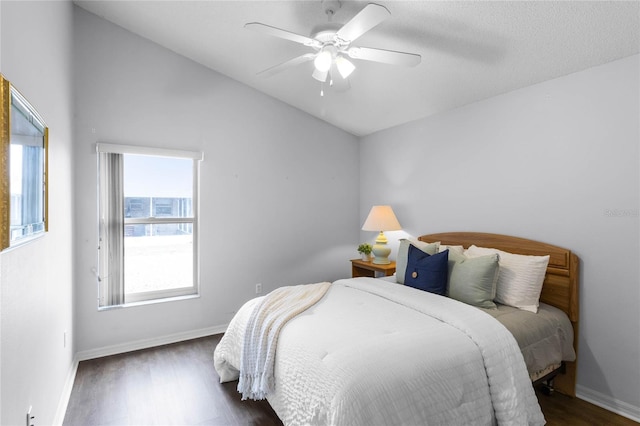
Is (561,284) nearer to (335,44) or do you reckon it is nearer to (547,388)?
(547,388)

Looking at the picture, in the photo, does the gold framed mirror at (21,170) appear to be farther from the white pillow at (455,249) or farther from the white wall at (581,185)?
the white wall at (581,185)

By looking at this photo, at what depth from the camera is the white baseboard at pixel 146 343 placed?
10.1ft

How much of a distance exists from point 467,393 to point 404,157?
9.26 feet

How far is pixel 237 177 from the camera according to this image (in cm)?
382

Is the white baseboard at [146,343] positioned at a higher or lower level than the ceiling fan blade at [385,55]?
lower

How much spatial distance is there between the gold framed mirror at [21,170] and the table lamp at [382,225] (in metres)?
2.95

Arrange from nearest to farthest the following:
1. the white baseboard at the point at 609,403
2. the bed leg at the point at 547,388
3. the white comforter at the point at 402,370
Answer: the white comforter at the point at 402,370 → the white baseboard at the point at 609,403 → the bed leg at the point at 547,388

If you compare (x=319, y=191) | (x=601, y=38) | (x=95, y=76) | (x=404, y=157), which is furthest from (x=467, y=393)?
(x=95, y=76)

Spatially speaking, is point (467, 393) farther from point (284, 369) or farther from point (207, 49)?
point (207, 49)

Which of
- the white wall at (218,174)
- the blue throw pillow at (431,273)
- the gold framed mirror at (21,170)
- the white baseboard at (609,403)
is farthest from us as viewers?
the white wall at (218,174)

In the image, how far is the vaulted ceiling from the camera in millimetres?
2107

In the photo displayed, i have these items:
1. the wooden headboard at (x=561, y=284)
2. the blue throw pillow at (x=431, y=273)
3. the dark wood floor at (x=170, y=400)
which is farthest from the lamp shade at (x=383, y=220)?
→ the dark wood floor at (x=170, y=400)

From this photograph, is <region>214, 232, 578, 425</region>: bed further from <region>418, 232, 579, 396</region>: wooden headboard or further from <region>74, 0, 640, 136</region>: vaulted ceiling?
<region>74, 0, 640, 136</region>: vaulted ceiling

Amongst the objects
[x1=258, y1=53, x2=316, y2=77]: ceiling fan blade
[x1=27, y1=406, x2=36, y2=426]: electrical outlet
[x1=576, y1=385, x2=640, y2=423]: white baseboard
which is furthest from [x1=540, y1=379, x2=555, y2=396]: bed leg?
[x1=27, y1=406, x2=36, y2=426]: electrical outlet
